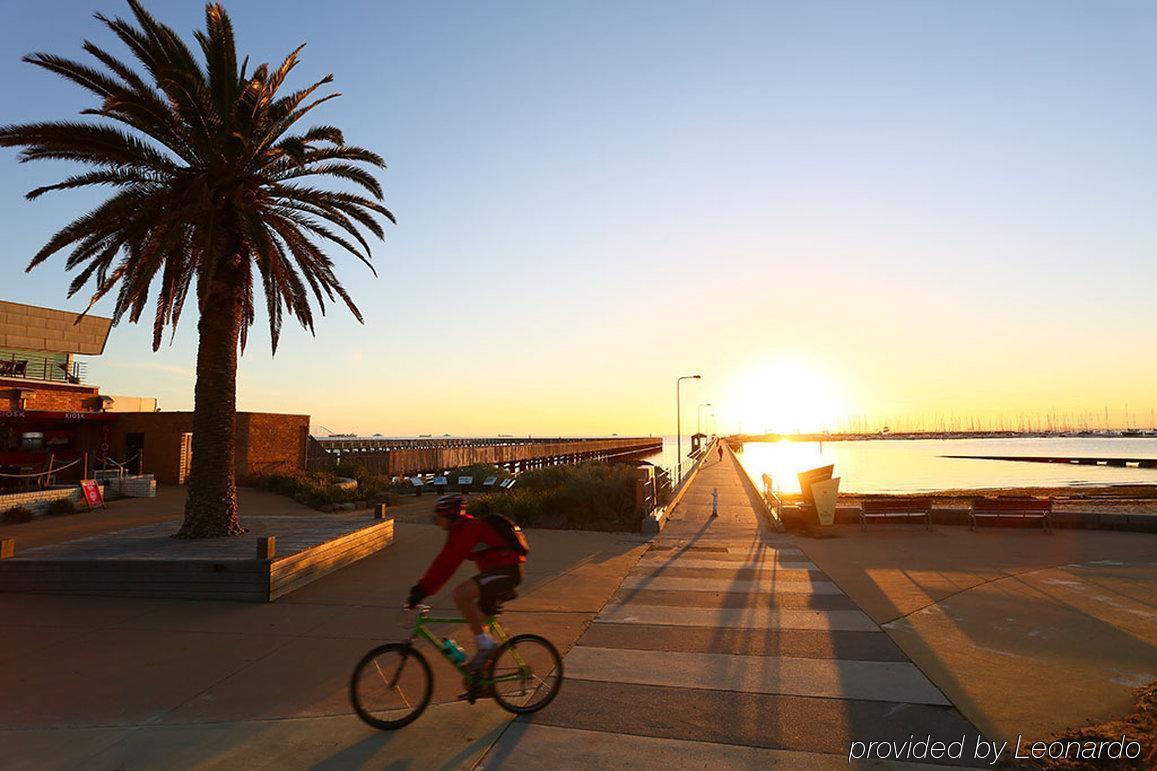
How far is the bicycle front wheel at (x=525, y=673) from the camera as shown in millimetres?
5293

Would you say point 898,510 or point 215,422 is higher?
point 215,422

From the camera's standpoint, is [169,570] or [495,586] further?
[169,570]

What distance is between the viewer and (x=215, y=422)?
11906 millimetres

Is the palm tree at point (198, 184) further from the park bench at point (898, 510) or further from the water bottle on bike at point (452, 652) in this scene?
the park bench at point (898, 510)

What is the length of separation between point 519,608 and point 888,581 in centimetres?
604

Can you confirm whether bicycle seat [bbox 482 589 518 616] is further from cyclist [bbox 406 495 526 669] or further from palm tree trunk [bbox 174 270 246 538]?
palm tree trunk [bbox 174 270 246 538]

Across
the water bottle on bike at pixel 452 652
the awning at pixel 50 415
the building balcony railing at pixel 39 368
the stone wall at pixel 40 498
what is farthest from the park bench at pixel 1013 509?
the building balcony railing at pixel 39 368

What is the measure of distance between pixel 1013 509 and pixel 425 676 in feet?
Result: 51.9

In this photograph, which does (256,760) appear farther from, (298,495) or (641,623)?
(298,495)

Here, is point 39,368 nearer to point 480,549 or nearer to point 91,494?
point 91,494

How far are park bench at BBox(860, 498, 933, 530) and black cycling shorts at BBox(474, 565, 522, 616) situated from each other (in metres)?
13.2

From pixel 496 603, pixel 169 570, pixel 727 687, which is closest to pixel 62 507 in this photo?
pixel 169 570

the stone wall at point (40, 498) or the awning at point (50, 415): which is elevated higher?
the awning at point (50, 415)

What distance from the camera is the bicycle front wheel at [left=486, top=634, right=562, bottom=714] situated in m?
5.29
